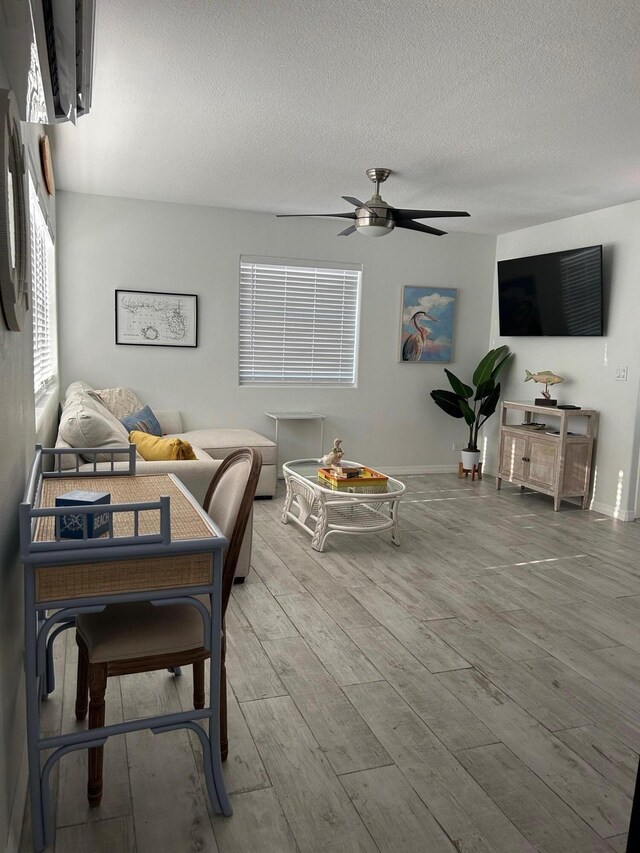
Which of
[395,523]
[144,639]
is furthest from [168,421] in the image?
[144,639]

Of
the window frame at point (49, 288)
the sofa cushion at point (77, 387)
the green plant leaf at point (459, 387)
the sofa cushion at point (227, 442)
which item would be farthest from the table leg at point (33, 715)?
the green plant leaf at point (459, 387)

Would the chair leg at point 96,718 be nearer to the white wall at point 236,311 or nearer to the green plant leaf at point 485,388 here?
the white wall at point 236,311

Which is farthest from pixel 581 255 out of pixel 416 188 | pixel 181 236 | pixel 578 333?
pixel 181 236

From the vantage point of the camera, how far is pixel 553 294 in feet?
18.8

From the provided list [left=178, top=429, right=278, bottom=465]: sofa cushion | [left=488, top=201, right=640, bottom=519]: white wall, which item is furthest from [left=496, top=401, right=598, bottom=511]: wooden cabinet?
[left=178, top=429, right=278, bottom=465]: sofa cushion

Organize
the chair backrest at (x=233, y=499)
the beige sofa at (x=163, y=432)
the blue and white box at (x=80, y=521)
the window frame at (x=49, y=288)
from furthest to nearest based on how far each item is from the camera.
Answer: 1. the window frame at (x=49, y=288)
2. the beige sofa at (x=163, y=432)
3. the chair backrest at (x=233, y=499)
4. the blue and white box at (x=80, y=521)

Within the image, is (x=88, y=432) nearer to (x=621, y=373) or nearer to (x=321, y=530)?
(x=321, y=530)

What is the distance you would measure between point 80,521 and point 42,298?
9.77 ft

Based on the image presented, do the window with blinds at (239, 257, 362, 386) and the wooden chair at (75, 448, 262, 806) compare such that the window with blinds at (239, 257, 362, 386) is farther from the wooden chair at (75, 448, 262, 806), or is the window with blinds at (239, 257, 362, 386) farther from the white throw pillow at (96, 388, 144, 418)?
the wooden chair at (75, 448, 262, 806)

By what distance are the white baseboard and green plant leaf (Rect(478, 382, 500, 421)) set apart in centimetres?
533

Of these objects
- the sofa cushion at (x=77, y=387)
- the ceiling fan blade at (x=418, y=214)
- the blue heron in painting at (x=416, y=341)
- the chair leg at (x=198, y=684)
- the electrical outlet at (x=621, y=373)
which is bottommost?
the chair leg at (x=198, y=684)

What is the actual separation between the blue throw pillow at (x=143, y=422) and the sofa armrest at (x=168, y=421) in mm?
276

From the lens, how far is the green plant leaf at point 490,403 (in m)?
6.45

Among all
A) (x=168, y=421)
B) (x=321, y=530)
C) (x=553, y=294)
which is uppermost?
(x=553, y=294)
